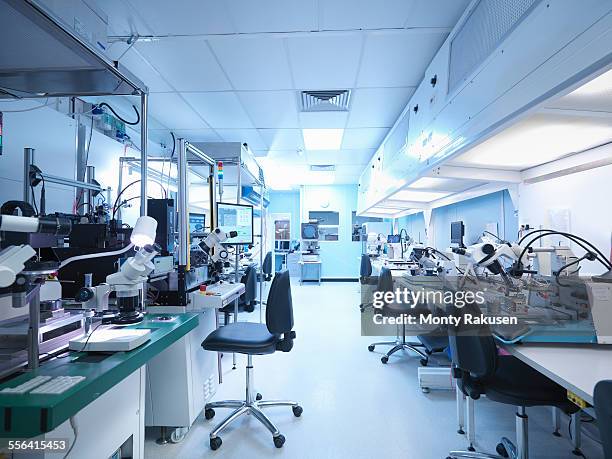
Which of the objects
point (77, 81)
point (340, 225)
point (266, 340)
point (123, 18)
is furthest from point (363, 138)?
point (340, 225)

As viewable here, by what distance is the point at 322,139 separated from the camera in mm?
4430

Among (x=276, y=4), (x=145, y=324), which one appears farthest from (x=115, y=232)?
(x=276, y=4)

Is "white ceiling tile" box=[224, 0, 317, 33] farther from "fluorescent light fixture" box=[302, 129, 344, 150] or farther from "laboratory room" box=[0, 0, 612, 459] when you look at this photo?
"fluorescent light fixture" box=[302, 129, 344, 150]

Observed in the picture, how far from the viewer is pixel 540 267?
1.94m

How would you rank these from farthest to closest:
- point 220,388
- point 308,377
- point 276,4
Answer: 1. point 308,377
2. point 220,388
3. point 276,4

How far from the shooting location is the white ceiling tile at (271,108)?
3062mm

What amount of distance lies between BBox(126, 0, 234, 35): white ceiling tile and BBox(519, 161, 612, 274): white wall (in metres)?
2.43

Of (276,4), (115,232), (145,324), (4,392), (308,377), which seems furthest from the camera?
(308,377)

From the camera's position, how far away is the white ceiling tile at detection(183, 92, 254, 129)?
3.09 m

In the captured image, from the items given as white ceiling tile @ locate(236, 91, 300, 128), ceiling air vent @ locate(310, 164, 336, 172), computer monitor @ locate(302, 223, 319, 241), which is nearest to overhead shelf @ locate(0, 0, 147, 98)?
white ceiling tile @ locate(236, 91, 300, 128)

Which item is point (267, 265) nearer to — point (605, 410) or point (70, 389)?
point (70, 389)

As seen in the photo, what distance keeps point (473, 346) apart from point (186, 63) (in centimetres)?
289

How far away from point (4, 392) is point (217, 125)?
11.6 feet

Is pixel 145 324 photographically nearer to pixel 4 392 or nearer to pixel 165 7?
pixel 4 392
